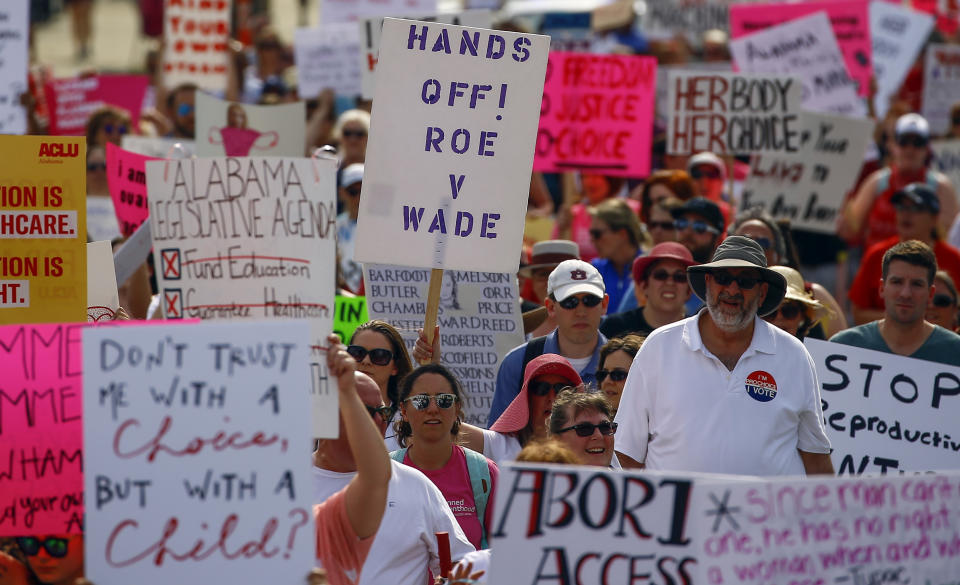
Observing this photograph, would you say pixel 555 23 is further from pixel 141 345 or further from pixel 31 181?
pixel 141 345

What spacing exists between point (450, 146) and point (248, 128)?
3997 mm

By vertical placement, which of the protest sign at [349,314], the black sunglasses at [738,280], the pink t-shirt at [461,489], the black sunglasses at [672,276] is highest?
the black sunglasses at [738,280]

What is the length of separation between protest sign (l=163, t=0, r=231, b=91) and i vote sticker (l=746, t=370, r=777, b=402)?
8472mm

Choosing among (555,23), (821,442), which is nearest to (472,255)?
(821,442)

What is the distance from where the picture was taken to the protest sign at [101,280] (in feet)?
19.5

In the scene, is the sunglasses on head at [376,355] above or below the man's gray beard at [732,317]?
below

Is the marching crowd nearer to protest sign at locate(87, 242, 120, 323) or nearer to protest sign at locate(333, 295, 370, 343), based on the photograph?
protest sign at locate(333, 295, 370, 343)

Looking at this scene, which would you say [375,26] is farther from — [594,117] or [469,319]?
[469,319]

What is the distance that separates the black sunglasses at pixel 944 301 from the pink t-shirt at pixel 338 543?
401cm

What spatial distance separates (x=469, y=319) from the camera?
750 centimetres

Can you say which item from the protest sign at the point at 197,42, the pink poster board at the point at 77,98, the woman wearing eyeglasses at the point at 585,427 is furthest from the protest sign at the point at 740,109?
the pink poster board at the point at 77,98

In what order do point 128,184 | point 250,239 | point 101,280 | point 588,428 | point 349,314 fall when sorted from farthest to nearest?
1. point 349,314
2. point 128,184
3. point 101,280
4. point 588,428
5. point 250,239

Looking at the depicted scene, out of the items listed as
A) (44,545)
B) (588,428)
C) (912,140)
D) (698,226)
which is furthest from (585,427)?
(912,140)

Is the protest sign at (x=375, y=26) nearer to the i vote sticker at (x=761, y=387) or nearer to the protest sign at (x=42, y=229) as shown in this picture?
the protest sign at (x=42, y=229)
